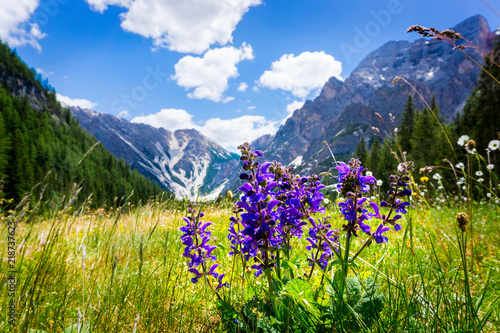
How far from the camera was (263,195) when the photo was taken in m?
1.80

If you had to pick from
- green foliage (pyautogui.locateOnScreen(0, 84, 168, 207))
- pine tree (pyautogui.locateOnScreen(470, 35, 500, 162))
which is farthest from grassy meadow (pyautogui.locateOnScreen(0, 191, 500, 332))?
green foliage (pyautogui.locateOnScreen(0, 84, 168, 207))

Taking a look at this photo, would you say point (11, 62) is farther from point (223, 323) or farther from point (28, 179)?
point (223, 323)

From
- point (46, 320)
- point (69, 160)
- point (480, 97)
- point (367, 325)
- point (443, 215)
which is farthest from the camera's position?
point (69, 160)

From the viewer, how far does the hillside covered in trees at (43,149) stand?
65.4 meters

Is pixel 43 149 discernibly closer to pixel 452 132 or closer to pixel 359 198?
pixel 359 198

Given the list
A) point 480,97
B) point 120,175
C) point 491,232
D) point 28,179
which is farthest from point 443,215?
point 120,175

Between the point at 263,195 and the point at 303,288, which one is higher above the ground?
the point at 263,195

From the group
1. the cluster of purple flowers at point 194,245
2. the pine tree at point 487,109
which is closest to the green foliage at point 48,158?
the cluster of purple flowers at point 194,245

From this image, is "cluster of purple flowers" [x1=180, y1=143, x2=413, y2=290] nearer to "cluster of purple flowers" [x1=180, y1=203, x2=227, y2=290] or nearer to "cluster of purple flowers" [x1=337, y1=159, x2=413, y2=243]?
"cluster of purple flowers" [x1=337, y1=159, x2=413, y2=243]

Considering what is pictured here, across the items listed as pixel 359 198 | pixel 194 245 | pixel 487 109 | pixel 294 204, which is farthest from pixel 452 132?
pixel 194 245

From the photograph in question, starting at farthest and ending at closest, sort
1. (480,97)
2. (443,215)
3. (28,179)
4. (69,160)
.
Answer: (69,160) < (28,179) < (480,97) < (443,215)

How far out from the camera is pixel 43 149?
9538 cm

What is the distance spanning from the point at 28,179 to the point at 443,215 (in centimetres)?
8915

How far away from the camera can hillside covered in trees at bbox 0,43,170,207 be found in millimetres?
65438
